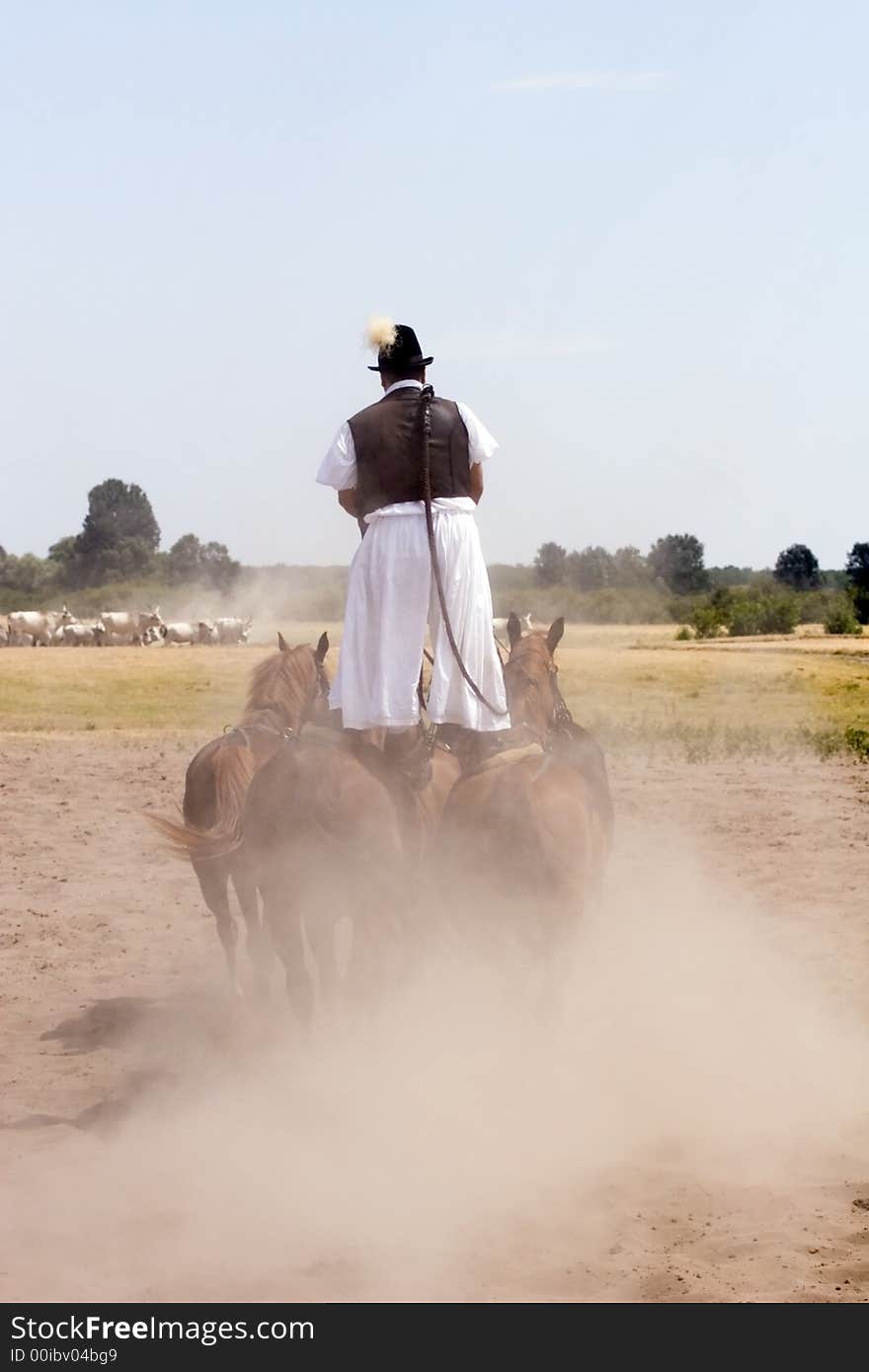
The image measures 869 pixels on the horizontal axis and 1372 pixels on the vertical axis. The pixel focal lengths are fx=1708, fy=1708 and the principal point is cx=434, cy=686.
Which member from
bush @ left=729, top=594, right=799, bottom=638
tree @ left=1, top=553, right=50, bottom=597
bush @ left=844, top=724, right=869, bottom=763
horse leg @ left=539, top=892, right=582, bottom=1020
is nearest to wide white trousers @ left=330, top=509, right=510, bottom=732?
horse leg @ left=539, top=892, right=582, bottom=1020

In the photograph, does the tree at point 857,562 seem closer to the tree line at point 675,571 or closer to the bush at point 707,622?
the tree line at point 675,571

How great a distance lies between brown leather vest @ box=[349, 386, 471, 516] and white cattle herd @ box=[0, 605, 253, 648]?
57563 mm

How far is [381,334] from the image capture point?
22.3 ft

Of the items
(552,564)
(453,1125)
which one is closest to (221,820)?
(453,1125)

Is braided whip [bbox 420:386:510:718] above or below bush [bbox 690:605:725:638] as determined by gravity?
above

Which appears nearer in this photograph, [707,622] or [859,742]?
[859,742]

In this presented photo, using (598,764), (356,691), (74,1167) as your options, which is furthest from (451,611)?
(74,1167)

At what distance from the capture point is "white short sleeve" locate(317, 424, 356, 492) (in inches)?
268

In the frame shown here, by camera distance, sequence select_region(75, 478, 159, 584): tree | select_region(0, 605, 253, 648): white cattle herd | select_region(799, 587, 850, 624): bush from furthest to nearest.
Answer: select_region(75, 478, 159, 584): tree
select_region(799, 587, 850, 624): bush
select_region(0, 605, 253, 648): white cattle herd

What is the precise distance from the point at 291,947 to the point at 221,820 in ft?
4.56

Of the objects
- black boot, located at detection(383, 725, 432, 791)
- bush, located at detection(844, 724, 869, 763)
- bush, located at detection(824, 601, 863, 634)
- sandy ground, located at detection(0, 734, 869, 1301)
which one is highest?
black boot, located at detection(383, 725, 432, 791)

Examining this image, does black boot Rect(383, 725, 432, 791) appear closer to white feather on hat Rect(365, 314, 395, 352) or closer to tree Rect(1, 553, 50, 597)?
white feather on hat Rect(365, 314, 395, 352)

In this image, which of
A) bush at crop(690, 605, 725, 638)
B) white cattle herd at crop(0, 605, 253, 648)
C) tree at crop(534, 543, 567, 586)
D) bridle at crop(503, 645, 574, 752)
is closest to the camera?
bridle at crop(503, 645, 574, 752)

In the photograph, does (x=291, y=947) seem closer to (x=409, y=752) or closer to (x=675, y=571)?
(x=409, y=752)
